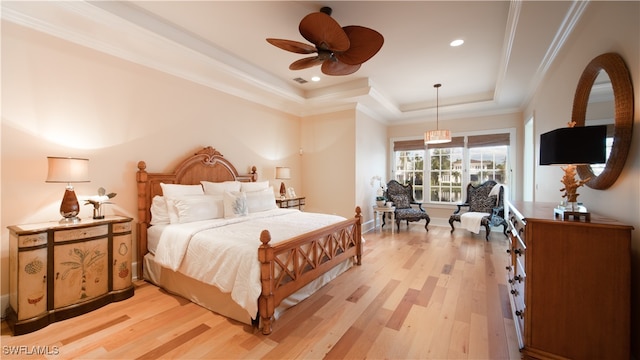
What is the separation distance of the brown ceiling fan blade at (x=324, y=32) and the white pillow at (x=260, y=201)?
7.42 ft

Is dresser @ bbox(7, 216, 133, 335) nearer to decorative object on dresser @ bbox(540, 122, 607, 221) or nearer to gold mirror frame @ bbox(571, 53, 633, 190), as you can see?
decorative object on dresser @ bbox(540, 122, 607, 221)

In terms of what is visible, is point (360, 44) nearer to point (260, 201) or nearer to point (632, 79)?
point (632, 79)

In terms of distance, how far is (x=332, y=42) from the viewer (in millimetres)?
2479

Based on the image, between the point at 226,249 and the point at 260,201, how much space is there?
166cm

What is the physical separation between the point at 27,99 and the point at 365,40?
10.5 ft

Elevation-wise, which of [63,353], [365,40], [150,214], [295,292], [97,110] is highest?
[365,40]

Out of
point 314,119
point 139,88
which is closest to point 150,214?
point 139,88

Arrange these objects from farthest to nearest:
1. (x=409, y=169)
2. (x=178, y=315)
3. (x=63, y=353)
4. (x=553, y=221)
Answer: (x=409, y=169), (x=178, y=315), (x=63, y=353), (x=553, y=221)

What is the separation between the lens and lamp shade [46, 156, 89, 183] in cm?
240

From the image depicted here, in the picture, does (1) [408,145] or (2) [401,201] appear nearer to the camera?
(2) [401,201]

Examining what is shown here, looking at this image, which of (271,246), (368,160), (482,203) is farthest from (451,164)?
(271,246)

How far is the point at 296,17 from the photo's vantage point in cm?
290

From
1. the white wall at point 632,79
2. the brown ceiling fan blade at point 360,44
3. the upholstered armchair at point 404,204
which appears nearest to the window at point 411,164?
the upholstered armchair at point 404,204

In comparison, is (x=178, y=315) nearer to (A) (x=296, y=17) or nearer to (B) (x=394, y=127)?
(A) (x=296, y=17)
